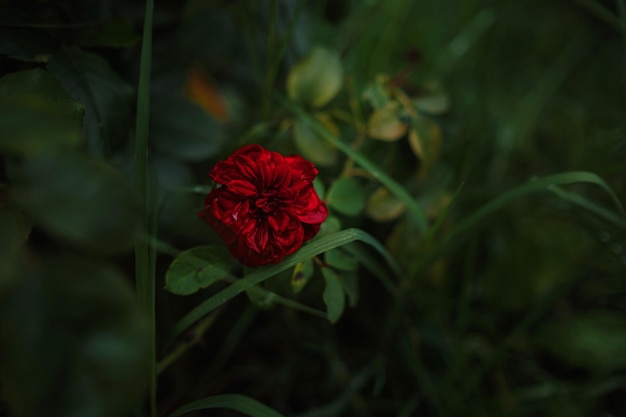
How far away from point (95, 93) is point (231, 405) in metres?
0.39

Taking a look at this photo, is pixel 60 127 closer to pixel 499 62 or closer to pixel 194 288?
pixel 194 288

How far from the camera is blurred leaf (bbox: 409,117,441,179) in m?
0.73

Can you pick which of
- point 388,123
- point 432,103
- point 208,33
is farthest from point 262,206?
point 208,33

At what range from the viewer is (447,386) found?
0.72 metres

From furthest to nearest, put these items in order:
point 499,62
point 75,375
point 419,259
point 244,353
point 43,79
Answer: point 499,62 → point 244,353 → point 419,259 → point 43,79 → point 75,375

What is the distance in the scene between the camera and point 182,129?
0.80m

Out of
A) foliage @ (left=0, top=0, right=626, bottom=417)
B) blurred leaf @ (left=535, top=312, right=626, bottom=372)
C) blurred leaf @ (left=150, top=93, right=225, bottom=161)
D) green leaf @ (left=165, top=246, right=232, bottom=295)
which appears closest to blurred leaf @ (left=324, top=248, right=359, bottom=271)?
foliage @ (left=0, top=0, right=626, bottom=417)

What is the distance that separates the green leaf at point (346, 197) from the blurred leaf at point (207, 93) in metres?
0.45

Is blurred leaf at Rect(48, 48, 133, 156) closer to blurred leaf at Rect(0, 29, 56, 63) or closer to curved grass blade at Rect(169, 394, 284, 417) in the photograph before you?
blurred leaf at Rect(0, 29, 56, 63)

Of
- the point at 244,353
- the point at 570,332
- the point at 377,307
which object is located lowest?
the point at 244,353

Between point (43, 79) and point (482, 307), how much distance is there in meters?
0.77

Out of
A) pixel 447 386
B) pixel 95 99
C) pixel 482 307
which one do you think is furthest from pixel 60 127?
pixel 482 307

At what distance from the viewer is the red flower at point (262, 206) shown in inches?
20.0

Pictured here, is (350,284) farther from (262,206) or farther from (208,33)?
(208,33)
